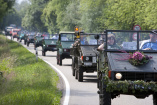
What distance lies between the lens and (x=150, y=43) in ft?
33.9

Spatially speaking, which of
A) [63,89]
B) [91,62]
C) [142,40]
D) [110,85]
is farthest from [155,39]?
[91,62]

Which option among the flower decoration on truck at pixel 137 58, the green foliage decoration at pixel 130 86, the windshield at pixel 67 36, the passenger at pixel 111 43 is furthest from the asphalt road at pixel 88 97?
the windshield at pixel 67 36

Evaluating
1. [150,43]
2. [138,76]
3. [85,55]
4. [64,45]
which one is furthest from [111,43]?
[64,45]

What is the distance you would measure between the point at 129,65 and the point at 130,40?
4.11 ft

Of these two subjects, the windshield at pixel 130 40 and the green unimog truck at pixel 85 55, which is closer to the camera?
the windshield at pixel 130 40

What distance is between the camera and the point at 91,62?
50.9 ft

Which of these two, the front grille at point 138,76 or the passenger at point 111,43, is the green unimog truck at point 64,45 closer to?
the passenger at point 111,43

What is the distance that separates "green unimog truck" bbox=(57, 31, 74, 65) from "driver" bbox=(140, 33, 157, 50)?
14.0m

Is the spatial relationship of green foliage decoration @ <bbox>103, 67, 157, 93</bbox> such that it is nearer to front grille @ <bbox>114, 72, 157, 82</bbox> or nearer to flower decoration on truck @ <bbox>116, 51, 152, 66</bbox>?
front grille @ <bbox>114, 72, 157, 82</bbox>

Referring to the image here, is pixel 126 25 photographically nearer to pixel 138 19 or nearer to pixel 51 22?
pixel 138 19

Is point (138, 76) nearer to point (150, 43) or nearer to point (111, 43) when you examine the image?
point (111, 43)

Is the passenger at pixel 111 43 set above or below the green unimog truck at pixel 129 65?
above

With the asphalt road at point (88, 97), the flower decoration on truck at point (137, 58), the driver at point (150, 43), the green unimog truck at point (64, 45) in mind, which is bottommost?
the asphalt road at point (88, 97)

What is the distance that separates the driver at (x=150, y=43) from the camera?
1014 centimetres
